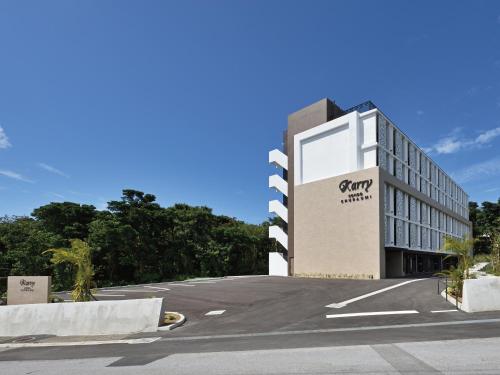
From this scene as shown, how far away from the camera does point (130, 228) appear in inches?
1443

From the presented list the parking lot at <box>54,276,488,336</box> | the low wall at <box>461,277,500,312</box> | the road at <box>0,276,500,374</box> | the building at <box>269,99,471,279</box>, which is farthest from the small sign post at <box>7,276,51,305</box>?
the building at <box>269,99,471,279</box>

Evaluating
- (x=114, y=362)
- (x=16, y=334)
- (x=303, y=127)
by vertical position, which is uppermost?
(x=303, y=127)

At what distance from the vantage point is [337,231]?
32.2 meters

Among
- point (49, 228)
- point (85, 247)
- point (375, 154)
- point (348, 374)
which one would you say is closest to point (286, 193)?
point (375, 154)

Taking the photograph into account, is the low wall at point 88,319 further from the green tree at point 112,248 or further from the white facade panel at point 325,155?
the white facade panel at point 325,155

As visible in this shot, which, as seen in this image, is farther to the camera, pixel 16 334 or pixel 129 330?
pixel 16 334

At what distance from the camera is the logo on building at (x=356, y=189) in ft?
99.5

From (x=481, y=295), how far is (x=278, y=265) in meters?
27.5

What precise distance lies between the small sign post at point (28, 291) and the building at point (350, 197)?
2327cm

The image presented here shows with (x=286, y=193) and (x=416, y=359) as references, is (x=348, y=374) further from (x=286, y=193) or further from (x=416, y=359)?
(x=286, y=193)

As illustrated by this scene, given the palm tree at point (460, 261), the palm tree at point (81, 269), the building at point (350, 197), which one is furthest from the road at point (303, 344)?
the building at point (350, 197)

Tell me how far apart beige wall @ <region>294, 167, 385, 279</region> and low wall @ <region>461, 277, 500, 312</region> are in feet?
51.9

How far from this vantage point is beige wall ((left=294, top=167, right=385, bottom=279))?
96.6ft

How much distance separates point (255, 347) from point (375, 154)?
2629cm
